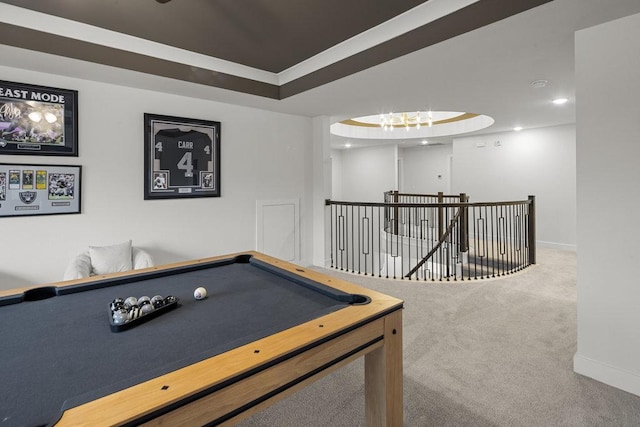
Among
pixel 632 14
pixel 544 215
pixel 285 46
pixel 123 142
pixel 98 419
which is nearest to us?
pixel 98 419

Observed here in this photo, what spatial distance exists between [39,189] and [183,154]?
1.31 metres

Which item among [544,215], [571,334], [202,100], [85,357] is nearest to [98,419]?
[85,357]

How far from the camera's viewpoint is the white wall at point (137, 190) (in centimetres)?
292

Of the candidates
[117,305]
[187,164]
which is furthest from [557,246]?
[117,305]

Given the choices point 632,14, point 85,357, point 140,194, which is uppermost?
point 632,14

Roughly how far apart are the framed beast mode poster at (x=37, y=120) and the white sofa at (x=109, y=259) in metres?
0.92

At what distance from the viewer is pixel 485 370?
7.43 ft

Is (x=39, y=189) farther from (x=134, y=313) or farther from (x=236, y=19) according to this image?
(x=134, y=313)

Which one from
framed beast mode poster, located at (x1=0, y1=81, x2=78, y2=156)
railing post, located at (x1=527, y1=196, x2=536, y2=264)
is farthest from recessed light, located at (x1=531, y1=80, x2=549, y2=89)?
framed beast mode poster, located at (x1=0, y1=81, x2=78, y2=156)

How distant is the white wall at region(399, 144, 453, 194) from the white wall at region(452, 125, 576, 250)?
1.56 metres

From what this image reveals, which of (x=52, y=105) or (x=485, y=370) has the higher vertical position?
(x=52, y=105)

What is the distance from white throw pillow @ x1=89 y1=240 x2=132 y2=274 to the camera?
2.96 metres

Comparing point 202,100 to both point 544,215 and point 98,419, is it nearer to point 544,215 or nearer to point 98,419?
point 98,419

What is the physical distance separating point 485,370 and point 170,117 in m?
3.71
